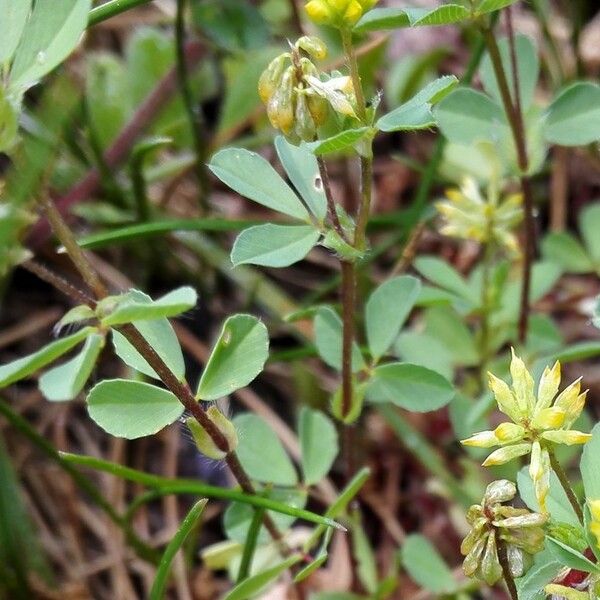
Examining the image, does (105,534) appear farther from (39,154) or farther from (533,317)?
(39,154)

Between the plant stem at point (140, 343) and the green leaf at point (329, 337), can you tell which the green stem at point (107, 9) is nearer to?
the plant stem at point (140, 343)

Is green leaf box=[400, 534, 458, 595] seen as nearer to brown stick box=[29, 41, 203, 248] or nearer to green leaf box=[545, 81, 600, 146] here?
green leaf box=[545, 81, 600, 146]

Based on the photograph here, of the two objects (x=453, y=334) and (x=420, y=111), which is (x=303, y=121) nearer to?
(x=420, y=111)

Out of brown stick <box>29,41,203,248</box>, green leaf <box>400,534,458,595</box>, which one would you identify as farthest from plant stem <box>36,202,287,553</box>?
brown stick <box>29,41,203,248</box>

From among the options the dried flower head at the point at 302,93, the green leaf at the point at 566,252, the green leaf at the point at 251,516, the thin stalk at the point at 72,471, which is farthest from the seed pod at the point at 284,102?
the green leaf at the point at 566,252

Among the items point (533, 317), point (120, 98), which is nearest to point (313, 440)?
point (533, 317)

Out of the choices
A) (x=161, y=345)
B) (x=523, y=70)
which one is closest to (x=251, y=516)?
(x=161, y=345)
